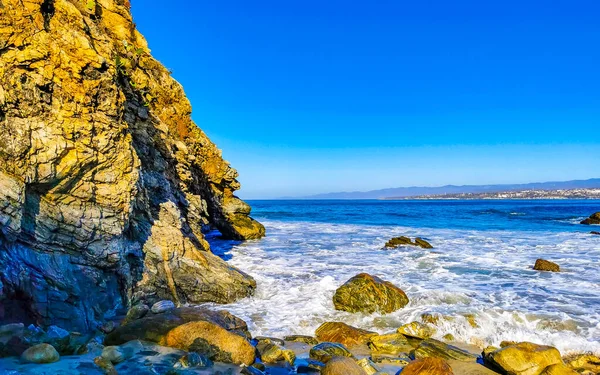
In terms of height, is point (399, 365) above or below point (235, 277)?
below

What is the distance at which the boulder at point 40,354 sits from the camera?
16.2 ft

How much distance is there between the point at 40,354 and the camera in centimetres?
498

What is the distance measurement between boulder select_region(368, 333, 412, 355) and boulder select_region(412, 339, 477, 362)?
340 millimetres

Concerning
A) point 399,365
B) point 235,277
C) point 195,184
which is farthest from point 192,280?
point 195,184

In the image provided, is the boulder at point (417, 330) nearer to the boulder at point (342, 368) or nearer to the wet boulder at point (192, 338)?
the boulder at point (342, 368)

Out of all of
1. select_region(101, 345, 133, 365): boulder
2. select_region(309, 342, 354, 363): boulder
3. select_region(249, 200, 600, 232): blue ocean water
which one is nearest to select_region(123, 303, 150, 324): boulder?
select_region(101, 345, 133, 365): boulder

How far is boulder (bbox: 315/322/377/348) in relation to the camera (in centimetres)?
916

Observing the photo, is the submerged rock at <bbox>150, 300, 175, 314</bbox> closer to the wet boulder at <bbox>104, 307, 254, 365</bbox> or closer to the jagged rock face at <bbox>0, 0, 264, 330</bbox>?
the jagged rock face at <bbox>0, 0, 264, 330</bbox>

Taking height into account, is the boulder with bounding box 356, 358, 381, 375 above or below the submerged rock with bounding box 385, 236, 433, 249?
above

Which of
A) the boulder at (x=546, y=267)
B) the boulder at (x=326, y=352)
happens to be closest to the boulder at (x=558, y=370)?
the boulder at (x=326, y=352)

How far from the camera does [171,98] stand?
901 inches

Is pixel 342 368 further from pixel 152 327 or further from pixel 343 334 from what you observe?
pixel 152 327

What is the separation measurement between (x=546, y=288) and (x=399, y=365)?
30.3 ft

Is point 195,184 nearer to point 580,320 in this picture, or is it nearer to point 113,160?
point 113,160
